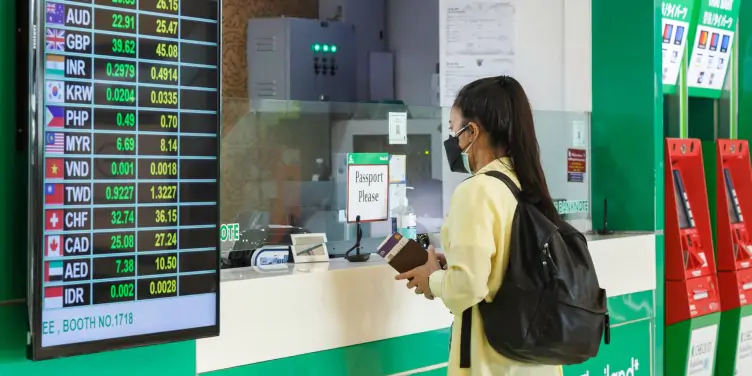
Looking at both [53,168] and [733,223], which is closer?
[53,168]

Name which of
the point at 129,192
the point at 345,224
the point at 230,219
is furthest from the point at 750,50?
the point at 129,192

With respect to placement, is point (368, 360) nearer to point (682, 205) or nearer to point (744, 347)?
point (682, 205)

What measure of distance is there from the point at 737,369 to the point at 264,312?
305 cm

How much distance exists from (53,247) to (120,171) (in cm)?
23

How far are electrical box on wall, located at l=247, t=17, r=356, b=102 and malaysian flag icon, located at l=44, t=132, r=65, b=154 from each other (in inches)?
164

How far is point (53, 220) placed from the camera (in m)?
1.99

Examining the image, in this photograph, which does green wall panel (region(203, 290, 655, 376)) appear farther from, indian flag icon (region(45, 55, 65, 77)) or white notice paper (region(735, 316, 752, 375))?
white notice paper (region(735, 316, 752, 375))

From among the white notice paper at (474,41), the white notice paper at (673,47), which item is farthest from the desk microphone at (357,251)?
the white notice paper at (673,47)

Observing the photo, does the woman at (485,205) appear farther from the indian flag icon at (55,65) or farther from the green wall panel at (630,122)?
the green wall panel at (630,122)

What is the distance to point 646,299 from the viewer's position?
407cm

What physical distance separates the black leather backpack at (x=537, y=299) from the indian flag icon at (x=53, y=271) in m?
1.07

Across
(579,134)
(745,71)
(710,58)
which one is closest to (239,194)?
(579,134)

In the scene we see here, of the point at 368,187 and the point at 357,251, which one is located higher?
the point at 368,187

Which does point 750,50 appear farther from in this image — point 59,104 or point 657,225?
point 59,104
